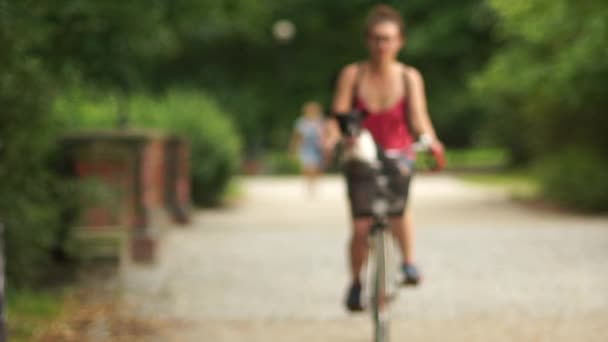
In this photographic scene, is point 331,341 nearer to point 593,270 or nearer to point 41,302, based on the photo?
point 41,302

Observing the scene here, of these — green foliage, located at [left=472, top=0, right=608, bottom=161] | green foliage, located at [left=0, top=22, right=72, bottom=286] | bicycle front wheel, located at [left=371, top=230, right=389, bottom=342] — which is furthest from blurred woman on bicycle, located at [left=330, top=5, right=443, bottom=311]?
green foliage, located at [left=472, top=0, right=608, bottom=161]

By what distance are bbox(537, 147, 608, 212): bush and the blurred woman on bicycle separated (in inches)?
358

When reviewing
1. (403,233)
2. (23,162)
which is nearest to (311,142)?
(23,162)

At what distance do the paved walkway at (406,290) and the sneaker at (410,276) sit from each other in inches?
19.4

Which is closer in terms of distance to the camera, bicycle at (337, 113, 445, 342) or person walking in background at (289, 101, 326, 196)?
bicycle at (337, 113, 445, 342)

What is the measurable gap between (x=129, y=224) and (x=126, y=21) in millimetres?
2090

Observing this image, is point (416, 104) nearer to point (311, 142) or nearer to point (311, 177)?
point (311, 177)

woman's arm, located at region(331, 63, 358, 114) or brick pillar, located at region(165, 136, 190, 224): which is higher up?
woman's arm, located at region(331, 63, 358, 114)

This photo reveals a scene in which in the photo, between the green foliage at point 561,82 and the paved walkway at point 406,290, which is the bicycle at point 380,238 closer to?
the paved walkway at point 406,290

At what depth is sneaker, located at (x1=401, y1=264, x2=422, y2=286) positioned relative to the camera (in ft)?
19.1

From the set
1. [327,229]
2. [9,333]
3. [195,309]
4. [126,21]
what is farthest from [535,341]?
[327,229]

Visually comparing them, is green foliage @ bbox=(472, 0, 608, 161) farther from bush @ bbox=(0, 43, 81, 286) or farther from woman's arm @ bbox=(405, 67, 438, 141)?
bush @ bbox=(0, 43, 81, 286)

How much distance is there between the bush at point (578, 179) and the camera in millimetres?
14422

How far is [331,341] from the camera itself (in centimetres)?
615
